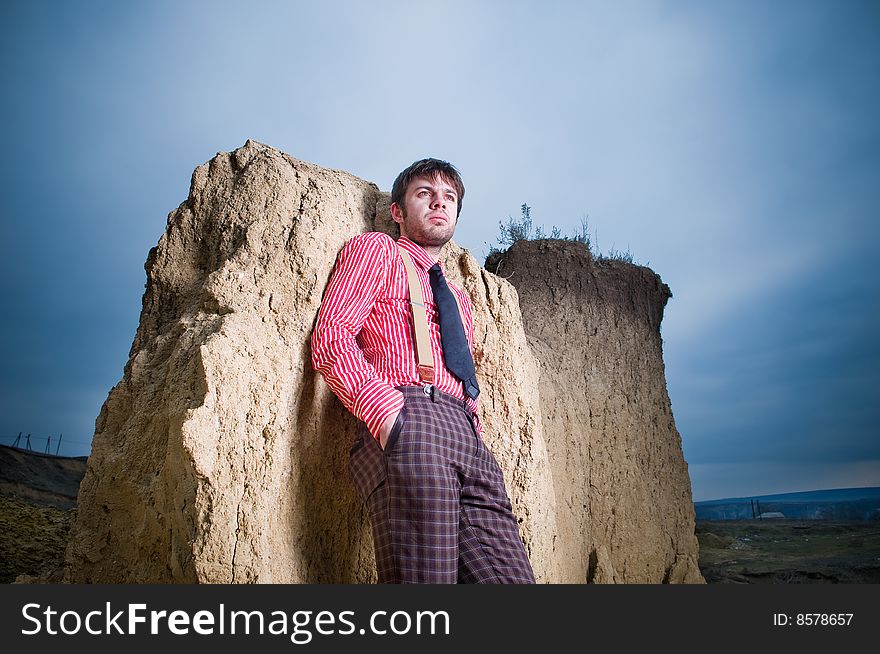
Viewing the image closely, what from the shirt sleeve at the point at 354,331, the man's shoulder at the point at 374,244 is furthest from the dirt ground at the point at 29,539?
the man's shoulder at the point at 374,244

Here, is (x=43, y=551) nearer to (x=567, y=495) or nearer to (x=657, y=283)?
(x=567, y=495)

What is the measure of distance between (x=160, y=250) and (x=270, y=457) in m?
1.45

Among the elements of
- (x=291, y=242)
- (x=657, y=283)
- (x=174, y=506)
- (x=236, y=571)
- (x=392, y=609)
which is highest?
(x=657, y=283)

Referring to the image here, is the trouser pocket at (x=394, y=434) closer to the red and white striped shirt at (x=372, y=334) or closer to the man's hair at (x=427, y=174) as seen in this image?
the red and white striped shirt at (x=372, y=334)

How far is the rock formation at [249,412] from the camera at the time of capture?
2.47 meters

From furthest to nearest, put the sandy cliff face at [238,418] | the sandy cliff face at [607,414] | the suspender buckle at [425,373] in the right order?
the sandy cliff face at [607,414]
the suspender buckle at [425,373]
the sandy cliff face at [238,418]

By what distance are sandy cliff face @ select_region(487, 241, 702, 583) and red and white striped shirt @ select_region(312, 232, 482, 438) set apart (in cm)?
280

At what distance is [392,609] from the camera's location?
7.34 ft

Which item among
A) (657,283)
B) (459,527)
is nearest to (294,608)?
(459,527)

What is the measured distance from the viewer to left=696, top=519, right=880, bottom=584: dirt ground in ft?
26.8

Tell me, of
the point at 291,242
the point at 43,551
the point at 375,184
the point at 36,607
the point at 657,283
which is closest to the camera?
the point at 36,607

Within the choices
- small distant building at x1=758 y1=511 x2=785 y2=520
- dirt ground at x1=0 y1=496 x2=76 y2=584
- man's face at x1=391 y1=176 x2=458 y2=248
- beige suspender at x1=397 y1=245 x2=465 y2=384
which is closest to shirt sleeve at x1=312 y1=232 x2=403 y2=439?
beige suspender at x1=397 y1=245 x2=465 y2=384

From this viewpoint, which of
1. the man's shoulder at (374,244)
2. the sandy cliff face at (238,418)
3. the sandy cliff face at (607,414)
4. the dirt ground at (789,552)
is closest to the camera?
the sandy cliff face at (238,418)

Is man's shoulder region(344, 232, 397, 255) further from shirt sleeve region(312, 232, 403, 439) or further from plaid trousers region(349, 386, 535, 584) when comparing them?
plaid trousers region(349, 386, 535, 584)
